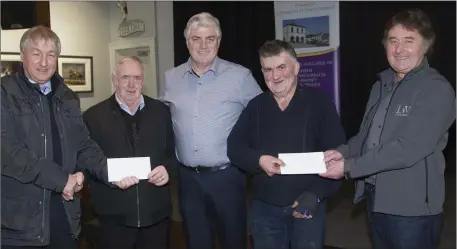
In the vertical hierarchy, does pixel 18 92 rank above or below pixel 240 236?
above

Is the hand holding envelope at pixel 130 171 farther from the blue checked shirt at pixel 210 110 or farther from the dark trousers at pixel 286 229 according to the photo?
the dark trousers at pixel 286 229

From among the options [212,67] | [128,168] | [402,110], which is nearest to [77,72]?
[212,67]

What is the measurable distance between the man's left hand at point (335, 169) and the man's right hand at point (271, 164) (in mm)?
229

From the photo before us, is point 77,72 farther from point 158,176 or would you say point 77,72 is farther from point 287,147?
point 287,147

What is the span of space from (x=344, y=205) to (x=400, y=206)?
13.3 feet

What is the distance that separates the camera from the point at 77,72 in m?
7.07

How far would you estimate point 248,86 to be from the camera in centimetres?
287

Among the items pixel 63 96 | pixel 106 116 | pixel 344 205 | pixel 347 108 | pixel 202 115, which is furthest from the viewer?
pixel 347 108

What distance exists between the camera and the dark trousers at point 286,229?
2.40 metres

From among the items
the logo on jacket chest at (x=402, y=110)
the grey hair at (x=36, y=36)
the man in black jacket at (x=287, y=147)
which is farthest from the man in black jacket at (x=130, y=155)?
the logo on jacket chest at (x=402, y=110)

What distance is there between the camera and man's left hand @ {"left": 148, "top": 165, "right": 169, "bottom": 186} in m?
2.54

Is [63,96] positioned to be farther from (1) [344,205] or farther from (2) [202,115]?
(1) [344,205]

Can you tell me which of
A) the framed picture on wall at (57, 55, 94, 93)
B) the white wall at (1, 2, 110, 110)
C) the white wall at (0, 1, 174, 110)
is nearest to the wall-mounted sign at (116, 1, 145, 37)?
the white wall at (0, 1, 174, 110)

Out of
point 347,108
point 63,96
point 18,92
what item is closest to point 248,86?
point 63,96
